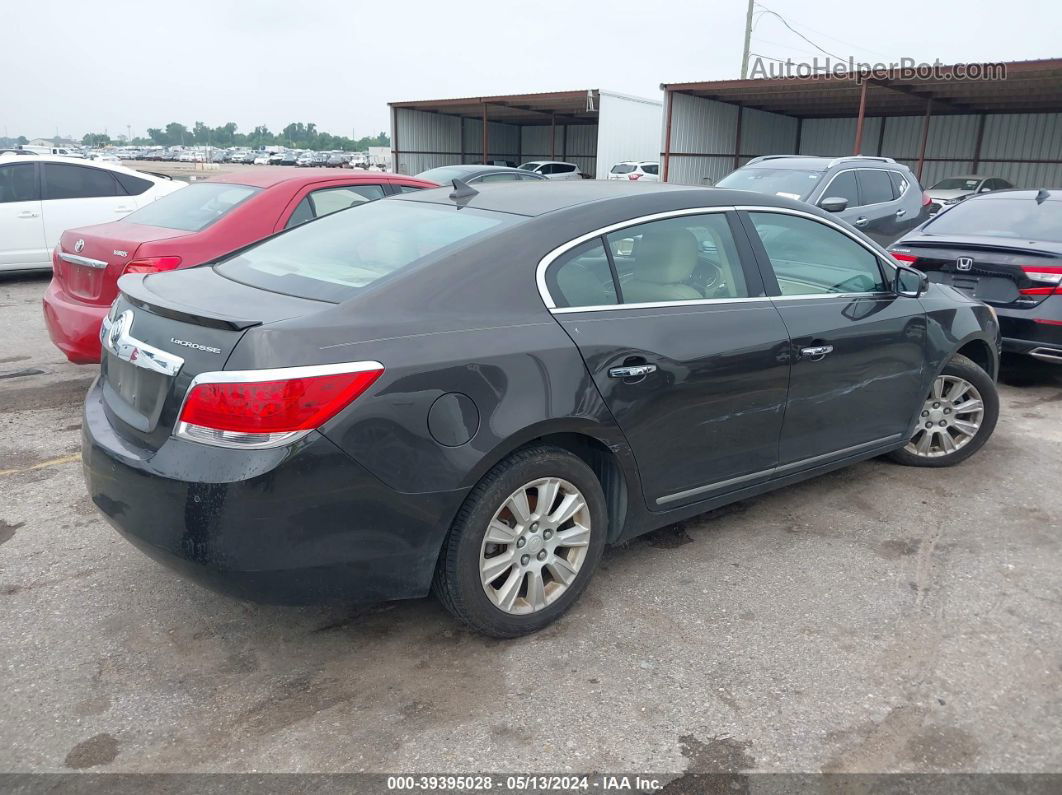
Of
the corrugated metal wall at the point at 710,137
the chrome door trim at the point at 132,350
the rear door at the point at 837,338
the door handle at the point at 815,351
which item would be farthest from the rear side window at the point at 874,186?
the corrugated metal wall at the point at 710,137

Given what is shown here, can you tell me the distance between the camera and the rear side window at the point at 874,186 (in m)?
10.5

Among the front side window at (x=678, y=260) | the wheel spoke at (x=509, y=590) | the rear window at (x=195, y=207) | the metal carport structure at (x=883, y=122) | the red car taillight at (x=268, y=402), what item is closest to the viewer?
the red car taillight at (x=268, y=402)

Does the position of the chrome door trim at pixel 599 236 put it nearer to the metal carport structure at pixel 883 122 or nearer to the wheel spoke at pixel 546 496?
the wheel spoke at pixel 546 496

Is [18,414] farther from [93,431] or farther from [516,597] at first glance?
[516,597]

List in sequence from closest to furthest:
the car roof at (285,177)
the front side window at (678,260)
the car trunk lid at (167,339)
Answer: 1. the car trunk lid at (167,339)
2. the front side window at (678,260)
3. the car roof at (285,177)

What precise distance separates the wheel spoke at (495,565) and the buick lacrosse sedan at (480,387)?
0.04ft

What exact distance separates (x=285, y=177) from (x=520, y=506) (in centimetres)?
432

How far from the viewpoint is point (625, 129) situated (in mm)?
26609

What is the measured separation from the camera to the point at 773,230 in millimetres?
3834

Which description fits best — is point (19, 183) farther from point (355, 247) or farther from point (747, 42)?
point (747, 42)

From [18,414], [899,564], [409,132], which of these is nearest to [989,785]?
[899,564]

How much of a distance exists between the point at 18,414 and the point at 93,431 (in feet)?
10.1

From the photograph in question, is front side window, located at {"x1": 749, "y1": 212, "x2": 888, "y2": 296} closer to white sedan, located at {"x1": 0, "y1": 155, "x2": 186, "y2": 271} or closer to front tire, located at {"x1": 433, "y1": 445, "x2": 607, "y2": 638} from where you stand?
front tire, located at {"x1": 433, "y1": 445, "x2": 607, "y2": 638}

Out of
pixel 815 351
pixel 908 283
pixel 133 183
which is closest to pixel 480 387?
pixel 815 351
